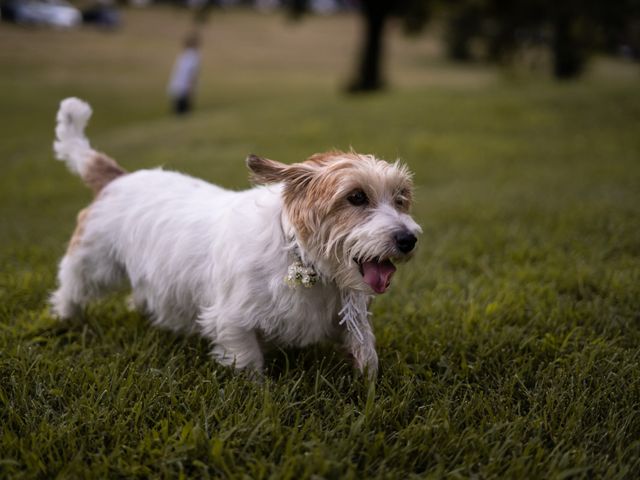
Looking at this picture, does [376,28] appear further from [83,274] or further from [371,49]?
[83,274]

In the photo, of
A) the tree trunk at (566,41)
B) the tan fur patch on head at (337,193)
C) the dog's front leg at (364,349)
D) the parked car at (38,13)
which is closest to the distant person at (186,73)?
the tree trunk at (566,41)

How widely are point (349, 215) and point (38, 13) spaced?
54.6 meters

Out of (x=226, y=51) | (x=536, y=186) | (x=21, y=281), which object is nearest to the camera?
(x=21, y=281)

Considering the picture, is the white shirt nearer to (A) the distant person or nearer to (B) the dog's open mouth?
(A) the distant person

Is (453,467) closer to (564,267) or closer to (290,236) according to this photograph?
(290,236)

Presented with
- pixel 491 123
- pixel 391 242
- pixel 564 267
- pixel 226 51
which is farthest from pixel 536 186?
pixel 226 51

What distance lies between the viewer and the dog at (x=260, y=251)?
2.98 metres

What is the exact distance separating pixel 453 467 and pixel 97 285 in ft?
9.00

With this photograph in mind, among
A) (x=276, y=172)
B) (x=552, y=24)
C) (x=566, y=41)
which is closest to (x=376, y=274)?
(x=276, y=172)

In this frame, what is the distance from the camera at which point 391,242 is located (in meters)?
2.84

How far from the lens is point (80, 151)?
4430 mm

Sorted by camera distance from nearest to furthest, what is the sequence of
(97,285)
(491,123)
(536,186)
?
1. (97,285)
2. (536,186)
3. (491,123)

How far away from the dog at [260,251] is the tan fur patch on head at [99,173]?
32 cm

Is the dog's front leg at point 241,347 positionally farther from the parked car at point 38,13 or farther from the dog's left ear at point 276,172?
the parked car at point 38,13
